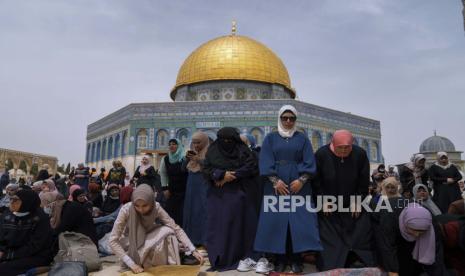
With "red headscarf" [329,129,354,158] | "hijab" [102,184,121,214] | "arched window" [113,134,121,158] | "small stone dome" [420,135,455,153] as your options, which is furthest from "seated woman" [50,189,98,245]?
"small stone dome" [420,135,455,153]

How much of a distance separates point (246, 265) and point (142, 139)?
63.6 ft

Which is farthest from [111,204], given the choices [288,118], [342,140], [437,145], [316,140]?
[437,145]

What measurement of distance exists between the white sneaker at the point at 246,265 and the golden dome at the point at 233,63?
2024cm

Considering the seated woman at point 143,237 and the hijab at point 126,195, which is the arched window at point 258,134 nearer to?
the hijab at point 126,195

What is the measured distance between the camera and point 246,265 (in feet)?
10.4

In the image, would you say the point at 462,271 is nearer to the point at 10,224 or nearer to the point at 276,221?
the point at 276,221

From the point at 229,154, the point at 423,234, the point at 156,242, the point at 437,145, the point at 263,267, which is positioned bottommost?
the point at 263,267

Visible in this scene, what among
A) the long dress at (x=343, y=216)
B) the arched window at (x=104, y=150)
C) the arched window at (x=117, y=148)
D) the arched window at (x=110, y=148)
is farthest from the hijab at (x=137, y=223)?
the arched window at (x=104, y=150)

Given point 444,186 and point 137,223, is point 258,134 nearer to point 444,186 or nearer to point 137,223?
point 444,186

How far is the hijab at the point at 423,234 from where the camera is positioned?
2.64 m

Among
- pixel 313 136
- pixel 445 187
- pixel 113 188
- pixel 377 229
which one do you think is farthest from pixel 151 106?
pixel 377 229

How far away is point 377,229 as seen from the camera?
9.84 feet

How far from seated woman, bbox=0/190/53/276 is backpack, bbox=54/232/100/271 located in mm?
121

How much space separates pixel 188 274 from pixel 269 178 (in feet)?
3.42
